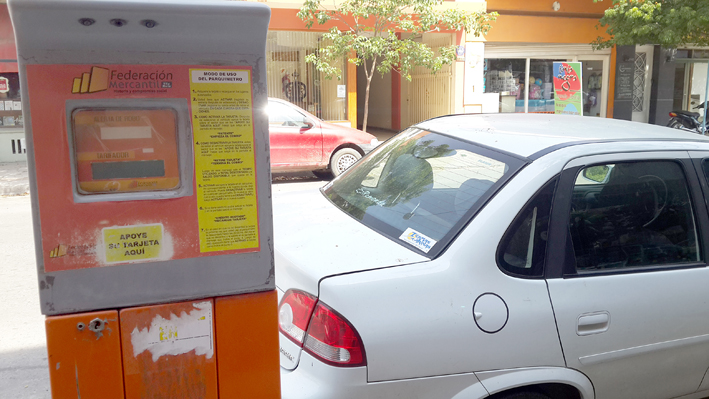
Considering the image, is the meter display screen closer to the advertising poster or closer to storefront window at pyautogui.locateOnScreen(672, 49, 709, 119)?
the advertising poster

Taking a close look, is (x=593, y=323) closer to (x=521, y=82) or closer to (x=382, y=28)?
(x=382, y=28)

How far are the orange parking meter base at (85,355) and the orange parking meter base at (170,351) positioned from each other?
0.11 feet

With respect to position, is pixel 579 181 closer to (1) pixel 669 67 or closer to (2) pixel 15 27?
(2) pixel 15 27

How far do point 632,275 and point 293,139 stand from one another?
8415 millimetres

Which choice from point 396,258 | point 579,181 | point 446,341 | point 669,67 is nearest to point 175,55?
point 396,258

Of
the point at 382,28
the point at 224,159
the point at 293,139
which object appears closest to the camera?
the point at 224,159

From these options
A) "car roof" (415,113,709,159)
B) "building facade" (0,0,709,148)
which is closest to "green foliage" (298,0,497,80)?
"building facade" (0,0,709,148)

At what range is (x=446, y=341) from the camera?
223cm

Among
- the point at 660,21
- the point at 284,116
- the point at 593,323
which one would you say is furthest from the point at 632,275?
the point at 660,21

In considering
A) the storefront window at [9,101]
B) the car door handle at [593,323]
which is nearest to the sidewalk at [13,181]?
the storefront window at [9,101]

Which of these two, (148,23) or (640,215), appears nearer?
(148,23)

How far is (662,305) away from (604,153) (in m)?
0.73

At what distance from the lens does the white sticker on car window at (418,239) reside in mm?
2492

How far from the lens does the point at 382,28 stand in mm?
13672
